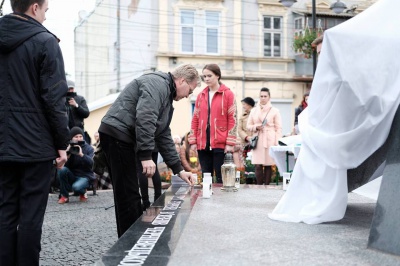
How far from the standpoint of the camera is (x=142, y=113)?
424 cm

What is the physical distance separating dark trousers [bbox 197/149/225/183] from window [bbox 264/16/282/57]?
18154 millimetres

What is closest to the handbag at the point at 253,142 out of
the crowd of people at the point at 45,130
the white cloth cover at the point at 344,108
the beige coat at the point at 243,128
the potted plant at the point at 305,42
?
the beige coat at the point at 243,128

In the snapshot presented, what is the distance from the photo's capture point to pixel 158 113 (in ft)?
Result: 14.3

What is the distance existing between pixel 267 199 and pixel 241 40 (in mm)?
19434

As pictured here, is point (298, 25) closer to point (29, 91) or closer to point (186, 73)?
point (186, 73)

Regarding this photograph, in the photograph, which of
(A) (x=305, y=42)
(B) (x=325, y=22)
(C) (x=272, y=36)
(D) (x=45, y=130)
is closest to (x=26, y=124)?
(D) (x=45, y=130)

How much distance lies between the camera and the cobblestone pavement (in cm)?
477

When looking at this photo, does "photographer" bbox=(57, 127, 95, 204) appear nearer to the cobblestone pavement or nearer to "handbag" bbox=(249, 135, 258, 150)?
the cobblestone pavement

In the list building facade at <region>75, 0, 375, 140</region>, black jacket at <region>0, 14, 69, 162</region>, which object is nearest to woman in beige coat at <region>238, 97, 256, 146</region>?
black jacket at <region>0, 14, 69, 162</region>

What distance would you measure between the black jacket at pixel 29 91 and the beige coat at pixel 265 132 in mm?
6034

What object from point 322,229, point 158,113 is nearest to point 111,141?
point 158,113

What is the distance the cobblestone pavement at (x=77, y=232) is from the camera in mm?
4766

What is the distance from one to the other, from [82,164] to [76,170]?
13 centimetres

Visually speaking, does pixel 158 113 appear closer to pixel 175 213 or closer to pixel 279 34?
pixel 175 213
